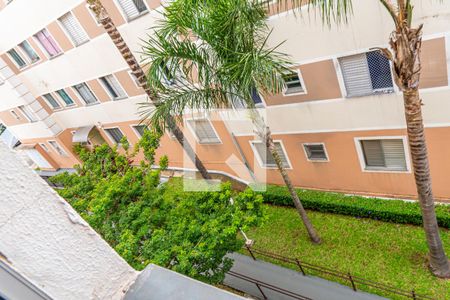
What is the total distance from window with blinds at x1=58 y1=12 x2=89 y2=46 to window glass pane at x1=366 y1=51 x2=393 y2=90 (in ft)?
46.1

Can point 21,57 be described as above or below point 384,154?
above

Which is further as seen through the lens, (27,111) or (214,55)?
(27,111)

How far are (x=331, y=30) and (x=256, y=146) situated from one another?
6763 mm

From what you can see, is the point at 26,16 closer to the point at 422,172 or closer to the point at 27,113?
the point at 27,113

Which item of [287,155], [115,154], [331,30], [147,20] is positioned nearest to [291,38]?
[331,30]

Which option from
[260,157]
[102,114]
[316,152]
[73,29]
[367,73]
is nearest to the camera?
[367,73]

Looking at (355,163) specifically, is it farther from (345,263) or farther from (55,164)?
(55,164)

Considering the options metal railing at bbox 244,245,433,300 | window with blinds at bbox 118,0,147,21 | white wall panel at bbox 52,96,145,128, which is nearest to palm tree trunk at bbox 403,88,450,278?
metal railing at bbox 244,245,433,300

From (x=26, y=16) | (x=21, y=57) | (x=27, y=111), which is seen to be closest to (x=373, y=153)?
(x=26, y=16)

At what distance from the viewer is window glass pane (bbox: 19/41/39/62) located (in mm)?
19311

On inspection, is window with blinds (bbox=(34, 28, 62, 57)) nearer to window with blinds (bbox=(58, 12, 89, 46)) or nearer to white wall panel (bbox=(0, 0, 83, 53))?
white wall panel (bbox=(0, 0, 83, 53))

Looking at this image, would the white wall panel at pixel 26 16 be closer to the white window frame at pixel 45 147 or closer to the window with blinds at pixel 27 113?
the window with blinds at pixel 27 113

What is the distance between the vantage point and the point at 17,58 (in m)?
21.1

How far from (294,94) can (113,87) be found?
11116 mm
